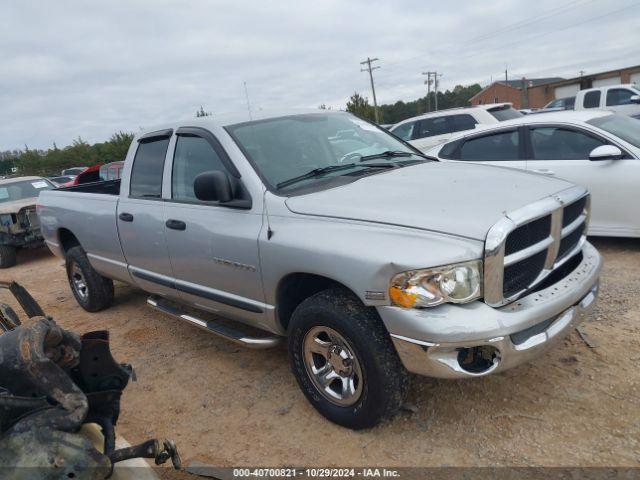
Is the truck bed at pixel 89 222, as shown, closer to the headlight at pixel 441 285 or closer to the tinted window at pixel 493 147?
the headlight at pixel 441 285

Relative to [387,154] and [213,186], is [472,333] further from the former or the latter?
[387,154]

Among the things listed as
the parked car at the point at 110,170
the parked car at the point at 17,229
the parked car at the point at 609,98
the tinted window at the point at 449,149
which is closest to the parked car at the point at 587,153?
the tinted window at the point at 449,149

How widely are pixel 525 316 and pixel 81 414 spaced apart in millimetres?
2070

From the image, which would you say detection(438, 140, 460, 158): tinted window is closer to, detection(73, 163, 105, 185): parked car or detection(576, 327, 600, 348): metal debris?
detection(576, 327, 600, 348): metal debris

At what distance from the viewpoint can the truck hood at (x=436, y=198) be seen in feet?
8.52

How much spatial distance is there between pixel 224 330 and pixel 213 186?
108 centimetres

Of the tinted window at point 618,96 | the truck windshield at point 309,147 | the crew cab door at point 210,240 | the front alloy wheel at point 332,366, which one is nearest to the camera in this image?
the front alloy wheel at point 332,366

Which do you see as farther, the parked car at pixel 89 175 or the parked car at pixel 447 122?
the parked car at pixel 89 175

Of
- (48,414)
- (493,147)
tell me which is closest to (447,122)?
(493,147)

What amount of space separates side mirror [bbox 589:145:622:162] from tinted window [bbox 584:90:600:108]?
35.0ft

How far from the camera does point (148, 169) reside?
4.40m

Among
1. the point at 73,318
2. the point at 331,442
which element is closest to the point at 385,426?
the point at 331,442

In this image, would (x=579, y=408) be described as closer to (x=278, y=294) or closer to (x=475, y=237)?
(x=475, y=237)

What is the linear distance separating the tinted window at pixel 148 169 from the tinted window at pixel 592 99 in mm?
14058
